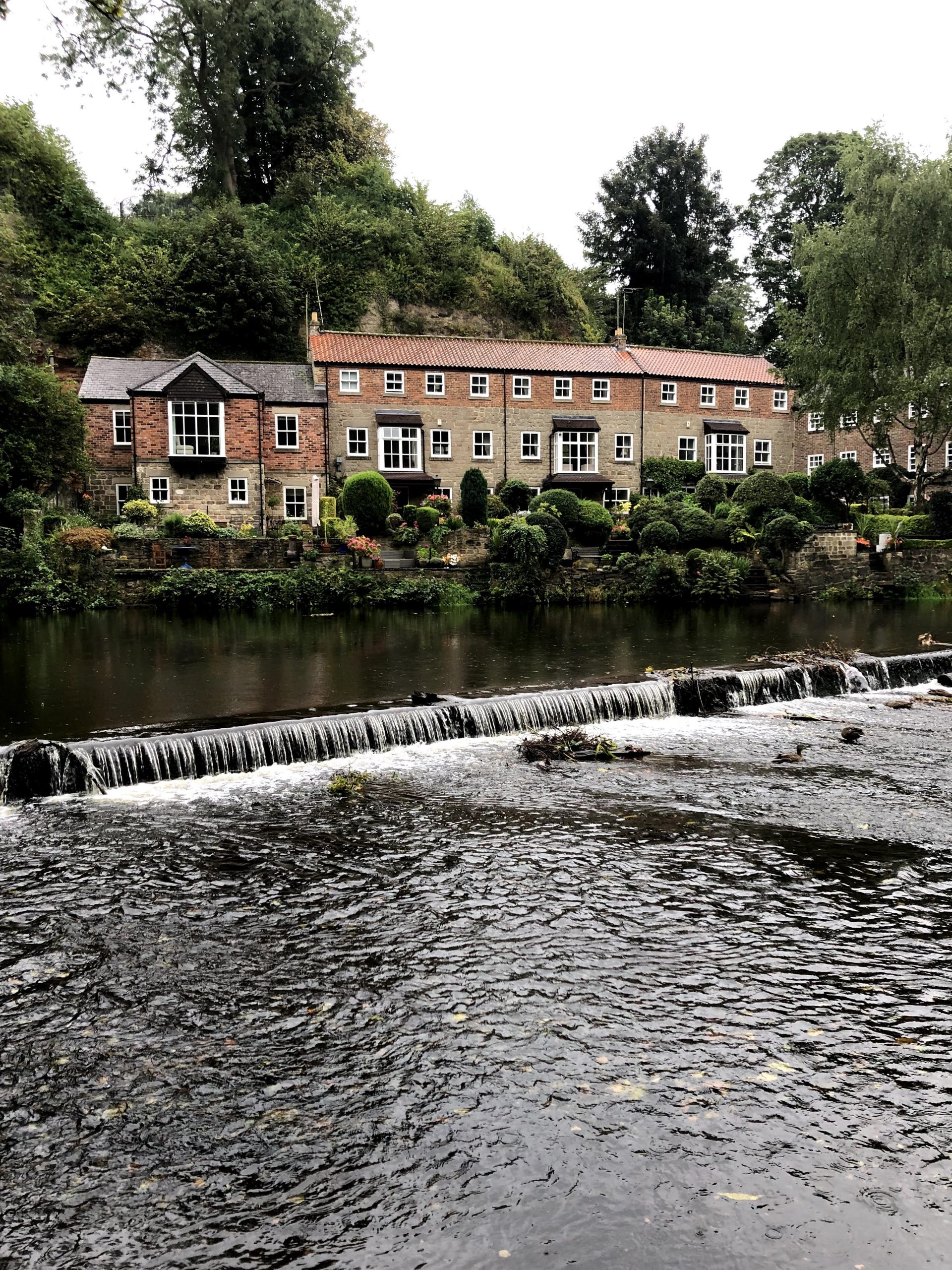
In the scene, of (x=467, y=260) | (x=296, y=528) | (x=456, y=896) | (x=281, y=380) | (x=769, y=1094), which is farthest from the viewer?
(x=467, y=260)

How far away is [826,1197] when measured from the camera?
12.4 feet

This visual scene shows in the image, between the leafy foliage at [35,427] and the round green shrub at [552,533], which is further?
the round green shrub at [552,533]

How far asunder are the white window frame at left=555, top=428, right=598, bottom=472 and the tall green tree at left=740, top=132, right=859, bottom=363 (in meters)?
18.1

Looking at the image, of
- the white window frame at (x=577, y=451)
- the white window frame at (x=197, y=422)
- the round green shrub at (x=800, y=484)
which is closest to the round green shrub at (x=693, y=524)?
the round green shrub at (x=800, y=484)

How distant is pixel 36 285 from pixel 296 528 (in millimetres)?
23847

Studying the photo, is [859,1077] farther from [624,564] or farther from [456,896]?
[624,564]

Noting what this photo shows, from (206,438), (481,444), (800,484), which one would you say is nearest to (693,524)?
(800,484)

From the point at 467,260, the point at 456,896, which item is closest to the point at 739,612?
the point at 456,896

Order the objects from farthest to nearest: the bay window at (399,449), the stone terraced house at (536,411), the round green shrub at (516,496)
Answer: the stone terraced house at (536,411) → the bay window at (399,449) → the round green shrub at (516,496)

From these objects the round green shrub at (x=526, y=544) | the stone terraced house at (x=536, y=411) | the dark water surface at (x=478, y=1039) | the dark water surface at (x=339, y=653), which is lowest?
the dark water surface at (x=478, y=1039)

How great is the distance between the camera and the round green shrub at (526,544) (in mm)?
31469

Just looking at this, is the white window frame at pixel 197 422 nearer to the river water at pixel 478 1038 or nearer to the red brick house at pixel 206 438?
the red brick house at pixel 206 438

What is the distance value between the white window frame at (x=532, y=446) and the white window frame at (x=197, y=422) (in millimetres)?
14907

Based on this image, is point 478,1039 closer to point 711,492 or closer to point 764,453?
point 711,492
